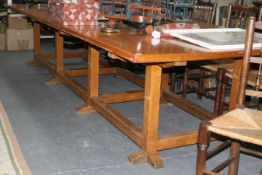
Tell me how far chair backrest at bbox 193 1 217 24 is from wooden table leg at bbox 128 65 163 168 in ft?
4.61

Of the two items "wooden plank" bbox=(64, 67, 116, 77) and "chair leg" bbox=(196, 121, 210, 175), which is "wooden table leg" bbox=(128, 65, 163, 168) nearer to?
"chair leg" bbox=(196, 121, 210, 175)

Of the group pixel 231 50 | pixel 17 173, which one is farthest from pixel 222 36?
pixel 17 173

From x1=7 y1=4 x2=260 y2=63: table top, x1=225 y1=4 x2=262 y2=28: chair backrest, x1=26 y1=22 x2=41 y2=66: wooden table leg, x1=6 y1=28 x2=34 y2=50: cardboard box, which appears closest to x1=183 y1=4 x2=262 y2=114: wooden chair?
x1=225 y1=4 x2=262 y2=28: chair backrest

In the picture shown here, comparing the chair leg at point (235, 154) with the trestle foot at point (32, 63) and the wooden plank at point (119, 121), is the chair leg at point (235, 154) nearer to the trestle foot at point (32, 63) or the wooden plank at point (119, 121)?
the wooden plank at point (119, 121)

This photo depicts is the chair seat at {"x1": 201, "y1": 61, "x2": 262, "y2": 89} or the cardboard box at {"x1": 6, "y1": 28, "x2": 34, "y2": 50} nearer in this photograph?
the chair seat at {"x1": 201, "y1": 61, "x2": 262, "y2": 89}

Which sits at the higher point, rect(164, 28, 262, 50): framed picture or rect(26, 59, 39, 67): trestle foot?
rect(164, 28, 262, 50): framed picture

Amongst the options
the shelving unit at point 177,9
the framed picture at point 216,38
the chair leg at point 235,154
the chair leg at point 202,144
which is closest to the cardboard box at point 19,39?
the shelving unit at point 177,9

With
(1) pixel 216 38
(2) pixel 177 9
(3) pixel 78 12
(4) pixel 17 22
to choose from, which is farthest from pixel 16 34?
(1) pixel 216 38

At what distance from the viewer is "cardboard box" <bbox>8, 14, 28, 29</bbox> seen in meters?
5.67

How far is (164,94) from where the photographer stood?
11.3 ft

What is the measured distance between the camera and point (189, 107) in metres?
3.02

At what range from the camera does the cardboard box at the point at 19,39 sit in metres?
5.66

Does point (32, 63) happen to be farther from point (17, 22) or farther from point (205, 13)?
point (205, 13)

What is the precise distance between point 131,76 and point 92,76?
82 centimetres
